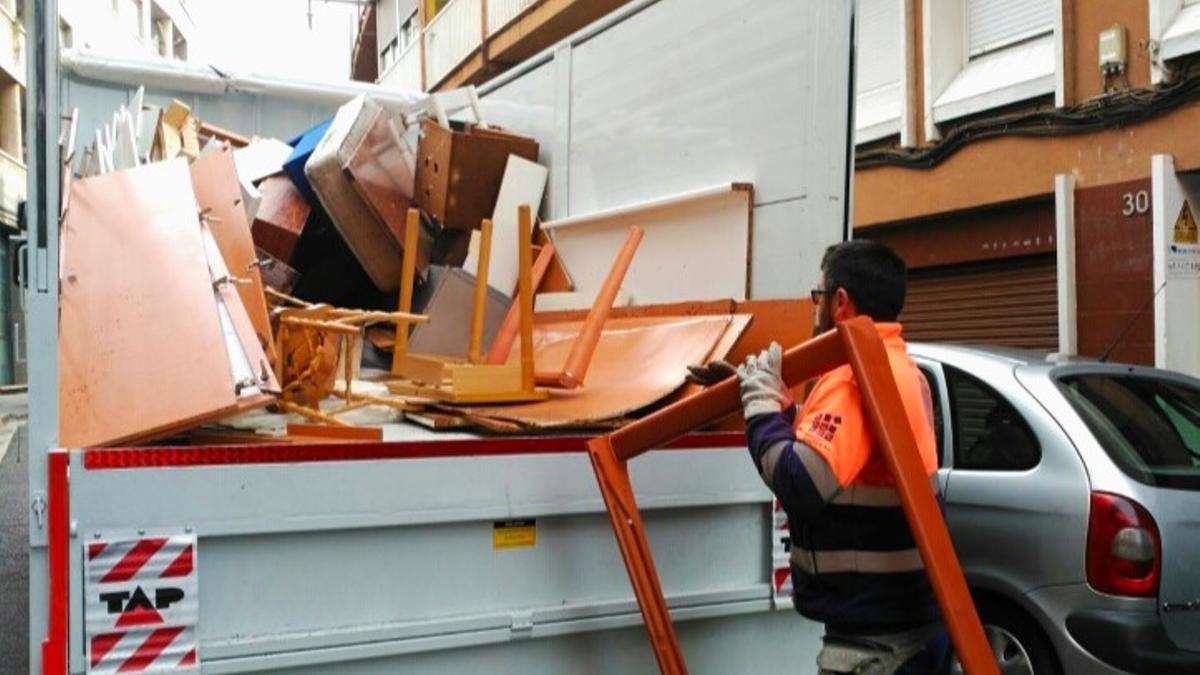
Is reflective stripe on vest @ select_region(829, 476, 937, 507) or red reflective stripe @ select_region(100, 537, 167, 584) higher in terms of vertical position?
reflective stripe on vest @ select_region(829, 476, 937, 507)

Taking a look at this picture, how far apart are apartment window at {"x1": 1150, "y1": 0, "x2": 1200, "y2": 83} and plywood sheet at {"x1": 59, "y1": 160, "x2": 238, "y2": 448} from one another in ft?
24.2

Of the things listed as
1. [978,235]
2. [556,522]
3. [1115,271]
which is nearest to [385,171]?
[556,522]

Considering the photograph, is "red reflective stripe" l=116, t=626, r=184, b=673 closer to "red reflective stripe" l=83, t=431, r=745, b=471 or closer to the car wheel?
"red reflective stripe" l=83, t=431, r=745, b=471

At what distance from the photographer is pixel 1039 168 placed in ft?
30.4

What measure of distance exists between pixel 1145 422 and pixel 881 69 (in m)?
7.46

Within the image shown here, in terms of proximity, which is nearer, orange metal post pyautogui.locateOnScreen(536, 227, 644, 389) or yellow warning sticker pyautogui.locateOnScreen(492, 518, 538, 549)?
yellow warning sticker pyautogui.locateOnScreen(492, 518, 538, 549)

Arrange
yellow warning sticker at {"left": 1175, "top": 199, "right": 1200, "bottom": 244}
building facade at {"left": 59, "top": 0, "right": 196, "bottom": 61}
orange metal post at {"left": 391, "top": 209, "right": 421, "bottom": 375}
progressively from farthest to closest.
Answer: building facade at {"left": 59, "top": 0, "right": 196, "bottom": 61} < yellow warning sticker at {"left": 1175, "top": 199, "right": 1200, "bottom": 244} < orange metal post at {"left": 391, "top": 209, "right": 421, "bottom": 375}

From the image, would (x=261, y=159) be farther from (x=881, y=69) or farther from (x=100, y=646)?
(x=881, y=69)

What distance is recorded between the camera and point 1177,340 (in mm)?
8258

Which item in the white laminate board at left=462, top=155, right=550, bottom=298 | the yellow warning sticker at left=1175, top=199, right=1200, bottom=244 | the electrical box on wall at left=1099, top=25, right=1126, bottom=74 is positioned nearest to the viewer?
the white laminate board at left=462, top=155, right=550, bottom=298

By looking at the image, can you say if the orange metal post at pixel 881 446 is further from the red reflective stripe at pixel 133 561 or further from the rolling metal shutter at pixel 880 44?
the rolling metal shutter at pixel 880 44

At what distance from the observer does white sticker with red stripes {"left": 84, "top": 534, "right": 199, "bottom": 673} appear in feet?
6.99

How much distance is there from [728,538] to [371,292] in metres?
2.14

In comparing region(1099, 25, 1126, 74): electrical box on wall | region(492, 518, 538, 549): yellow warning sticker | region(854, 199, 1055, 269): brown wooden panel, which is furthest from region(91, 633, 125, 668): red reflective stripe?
region(1099, 25, 1126, 74): electrical box on wall
